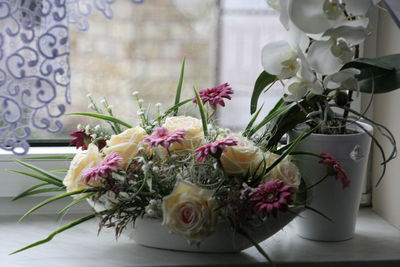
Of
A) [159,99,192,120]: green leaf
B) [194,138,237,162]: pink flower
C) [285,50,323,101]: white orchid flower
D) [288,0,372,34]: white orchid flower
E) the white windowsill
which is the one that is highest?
[288,0,372,34]: white orchid flower

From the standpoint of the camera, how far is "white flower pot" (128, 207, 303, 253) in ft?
2.96

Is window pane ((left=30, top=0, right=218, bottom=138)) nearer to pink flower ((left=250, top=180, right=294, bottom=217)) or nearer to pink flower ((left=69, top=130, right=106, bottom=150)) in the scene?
pink flower ((left=69, top=130, right=106, bottom=150))

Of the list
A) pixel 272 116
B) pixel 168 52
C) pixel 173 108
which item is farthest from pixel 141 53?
pixel 272 116

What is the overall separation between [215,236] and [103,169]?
19cm

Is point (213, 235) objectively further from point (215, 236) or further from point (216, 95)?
point (216, 95)

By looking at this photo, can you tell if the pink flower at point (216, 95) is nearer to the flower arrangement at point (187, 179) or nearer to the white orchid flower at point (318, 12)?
the flower arrangement at point (187, 179)

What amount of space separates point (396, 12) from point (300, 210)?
31cm

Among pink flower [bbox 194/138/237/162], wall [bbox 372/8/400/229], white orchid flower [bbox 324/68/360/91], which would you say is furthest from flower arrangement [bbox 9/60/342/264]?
wall [bbox 372/8/400/229]

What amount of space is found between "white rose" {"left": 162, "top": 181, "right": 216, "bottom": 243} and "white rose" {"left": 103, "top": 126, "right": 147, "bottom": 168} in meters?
0.10

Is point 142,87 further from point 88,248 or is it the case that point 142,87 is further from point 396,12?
point 396,12

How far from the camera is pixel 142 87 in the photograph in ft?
3.80

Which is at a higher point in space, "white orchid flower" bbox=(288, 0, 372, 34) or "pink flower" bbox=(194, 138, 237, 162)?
"white orchid flower" bbox=(288, 0, 372, 34)

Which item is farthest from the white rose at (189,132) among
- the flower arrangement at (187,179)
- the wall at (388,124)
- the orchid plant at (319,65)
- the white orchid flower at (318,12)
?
the wall at (388,124)

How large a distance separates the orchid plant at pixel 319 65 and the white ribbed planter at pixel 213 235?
125 millimetres
